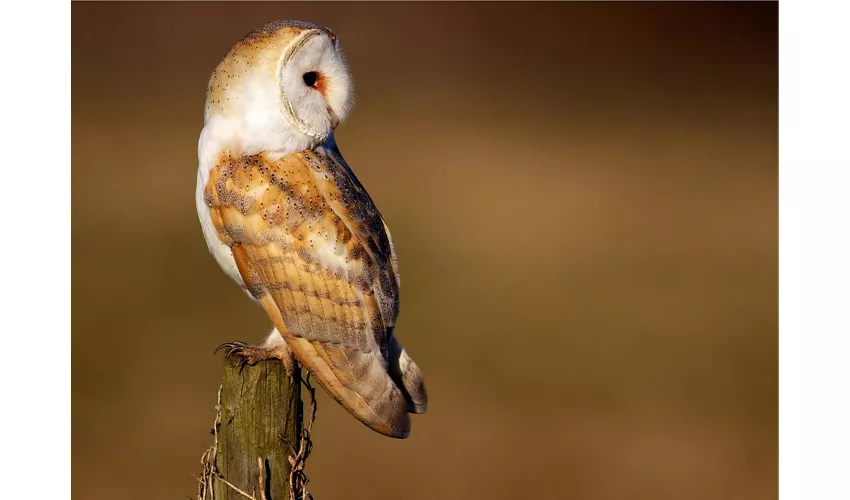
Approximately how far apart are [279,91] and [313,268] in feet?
1.73

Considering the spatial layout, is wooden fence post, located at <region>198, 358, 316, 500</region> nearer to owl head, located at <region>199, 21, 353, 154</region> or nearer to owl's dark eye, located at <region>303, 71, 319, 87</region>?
owl head, located at <region>199, 21, 353, 154</region>

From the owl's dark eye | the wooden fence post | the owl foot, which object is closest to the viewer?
the wooden fence post

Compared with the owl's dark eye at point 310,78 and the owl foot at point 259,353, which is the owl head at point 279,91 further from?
the owl foot at point 259,353

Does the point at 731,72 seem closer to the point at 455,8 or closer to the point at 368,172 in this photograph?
the point at 455,8

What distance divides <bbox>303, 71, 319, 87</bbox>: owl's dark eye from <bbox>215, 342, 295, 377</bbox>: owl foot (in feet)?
2.62

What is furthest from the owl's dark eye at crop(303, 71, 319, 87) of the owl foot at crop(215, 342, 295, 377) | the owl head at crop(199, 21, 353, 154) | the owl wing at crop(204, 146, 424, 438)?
the owl foot at crop(215, 342, 295, 377)

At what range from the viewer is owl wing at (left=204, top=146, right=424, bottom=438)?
7.73 feet

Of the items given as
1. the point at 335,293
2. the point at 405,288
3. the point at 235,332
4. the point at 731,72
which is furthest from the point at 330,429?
the point at 731,72

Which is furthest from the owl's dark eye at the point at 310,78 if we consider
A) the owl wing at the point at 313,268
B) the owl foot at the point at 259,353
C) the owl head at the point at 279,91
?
the owl foot at the point at 259,353

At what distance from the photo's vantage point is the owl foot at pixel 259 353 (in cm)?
233

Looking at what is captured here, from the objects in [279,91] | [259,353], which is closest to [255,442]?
[259,353]

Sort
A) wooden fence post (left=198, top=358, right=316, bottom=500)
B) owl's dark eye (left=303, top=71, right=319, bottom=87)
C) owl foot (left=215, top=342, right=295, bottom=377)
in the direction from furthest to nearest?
1. owl's dark eye (left=303, top=71, right=319, bottom=87)
2. owl foot (left=215, top=342, right=295, bottom=377)
3. wooden fence post (left=198, top=358, right=316, bottom=500)

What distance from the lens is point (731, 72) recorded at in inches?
372

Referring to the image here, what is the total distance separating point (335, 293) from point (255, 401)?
395 millimetres
